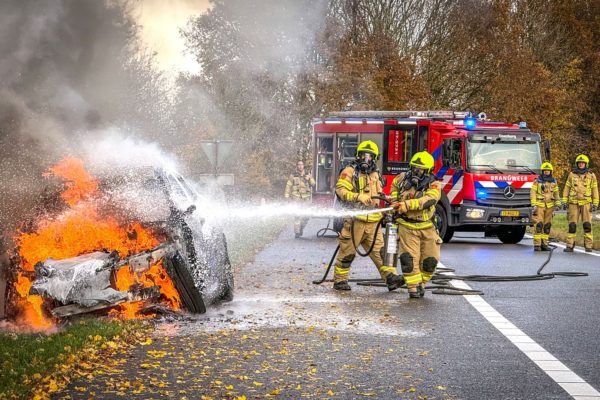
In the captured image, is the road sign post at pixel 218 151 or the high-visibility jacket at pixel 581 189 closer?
the high-visibility jacket at pixel 581 189

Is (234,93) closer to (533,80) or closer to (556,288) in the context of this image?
(533,80)

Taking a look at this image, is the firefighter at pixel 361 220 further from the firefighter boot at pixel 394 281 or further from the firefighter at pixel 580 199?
the firefighter at pixel 580 199

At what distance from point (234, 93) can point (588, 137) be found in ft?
63.9

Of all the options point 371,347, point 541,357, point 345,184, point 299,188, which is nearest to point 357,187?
point 345,184

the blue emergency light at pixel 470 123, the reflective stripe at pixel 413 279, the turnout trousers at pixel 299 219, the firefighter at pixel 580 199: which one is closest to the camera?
the reflective stripe at pixel 413 279

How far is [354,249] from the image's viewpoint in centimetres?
1272

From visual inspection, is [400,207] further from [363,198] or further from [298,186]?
[298,186]

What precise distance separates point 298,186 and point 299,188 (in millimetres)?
71

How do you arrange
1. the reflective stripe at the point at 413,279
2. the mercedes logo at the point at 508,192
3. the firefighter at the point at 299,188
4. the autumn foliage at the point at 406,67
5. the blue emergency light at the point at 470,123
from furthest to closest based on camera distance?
the autumn foliage at the point at 406,67 → the firefighter at the point at 299,188 → the blue emergency light at the point at 470,123 → the mercedes logo at the point at 508,192 → the reflective stripe at the point at 413,279

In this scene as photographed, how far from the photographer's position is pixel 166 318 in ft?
32.0

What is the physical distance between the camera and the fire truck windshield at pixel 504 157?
2162cm

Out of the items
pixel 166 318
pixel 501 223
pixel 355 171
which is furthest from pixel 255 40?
pixel 166 318

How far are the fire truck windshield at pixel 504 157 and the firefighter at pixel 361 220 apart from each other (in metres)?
9.02

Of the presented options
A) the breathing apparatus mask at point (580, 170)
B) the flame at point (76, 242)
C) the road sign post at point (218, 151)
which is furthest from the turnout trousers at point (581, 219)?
the flame at point (76, 242)
